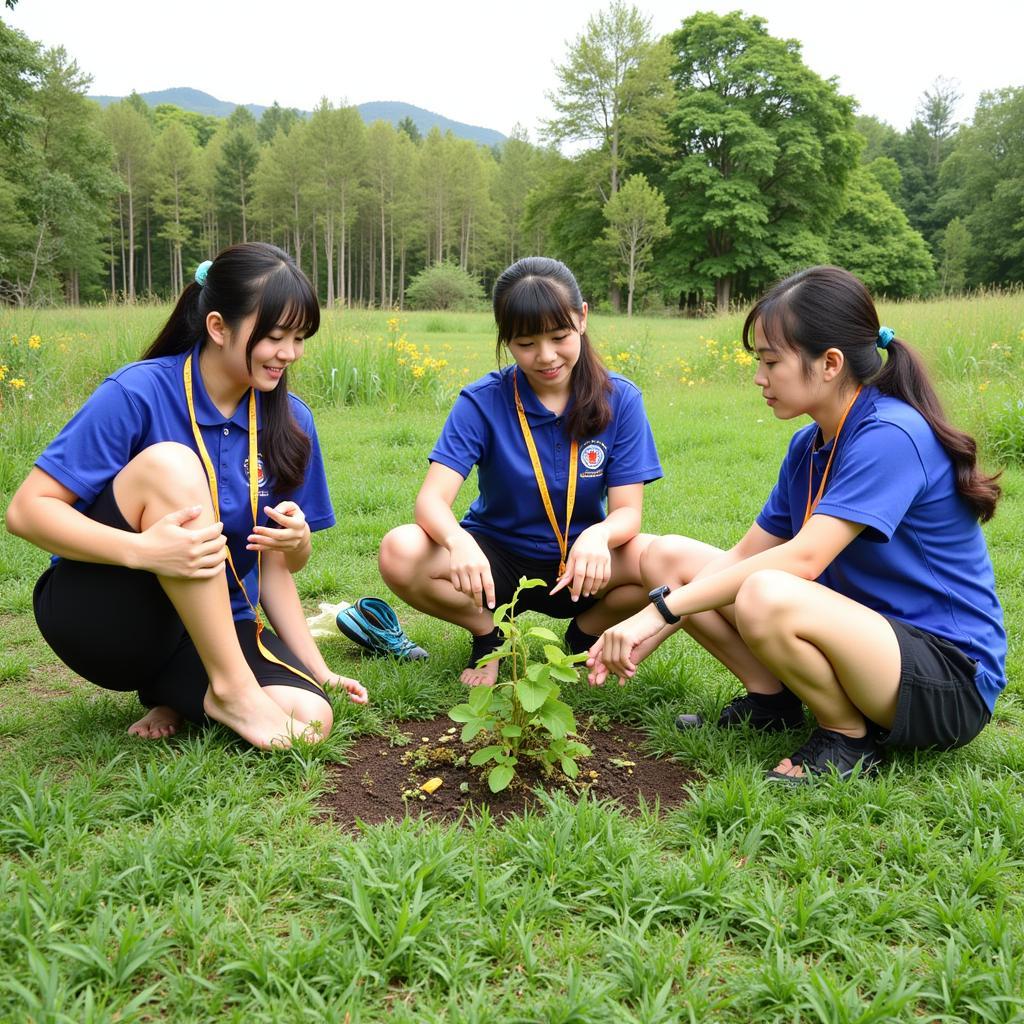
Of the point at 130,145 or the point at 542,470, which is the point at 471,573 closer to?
the point at 542,470

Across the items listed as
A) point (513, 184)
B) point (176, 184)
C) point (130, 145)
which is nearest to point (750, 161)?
point (513, 184)

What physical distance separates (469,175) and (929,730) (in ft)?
182

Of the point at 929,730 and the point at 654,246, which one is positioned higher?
the point at 654,246

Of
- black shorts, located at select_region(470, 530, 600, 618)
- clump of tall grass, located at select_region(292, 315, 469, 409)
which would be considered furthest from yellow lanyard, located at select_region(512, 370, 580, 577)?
clump of tall grass, located at select_region(292, 315, 469, 409)

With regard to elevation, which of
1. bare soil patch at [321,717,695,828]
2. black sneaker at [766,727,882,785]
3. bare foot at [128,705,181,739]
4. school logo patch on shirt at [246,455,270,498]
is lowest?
bare soil patch at [321,717,695,828]

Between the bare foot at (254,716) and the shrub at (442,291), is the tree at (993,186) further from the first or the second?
the bare foot at (254,716)

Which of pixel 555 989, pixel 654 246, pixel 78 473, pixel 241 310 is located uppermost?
pixel 654 246

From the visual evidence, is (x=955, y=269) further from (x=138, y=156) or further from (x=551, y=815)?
(x=551, y=815)

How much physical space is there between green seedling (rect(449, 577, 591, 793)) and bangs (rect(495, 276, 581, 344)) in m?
0.95

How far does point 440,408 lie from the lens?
8.92 meters

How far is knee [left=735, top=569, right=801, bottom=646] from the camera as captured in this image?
2295 millimetres

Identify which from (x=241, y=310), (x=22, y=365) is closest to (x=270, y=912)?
(x=241, y=310)

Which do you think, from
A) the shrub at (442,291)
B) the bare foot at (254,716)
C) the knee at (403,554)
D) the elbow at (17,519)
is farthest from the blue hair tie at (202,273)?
the shrub at (442,291)

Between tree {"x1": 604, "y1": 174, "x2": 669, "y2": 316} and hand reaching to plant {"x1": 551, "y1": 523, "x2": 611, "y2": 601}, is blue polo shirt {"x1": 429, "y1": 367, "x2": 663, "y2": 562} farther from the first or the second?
tree {"x1": 604, "y1": 174, "x2": 669, "y2": 316}
